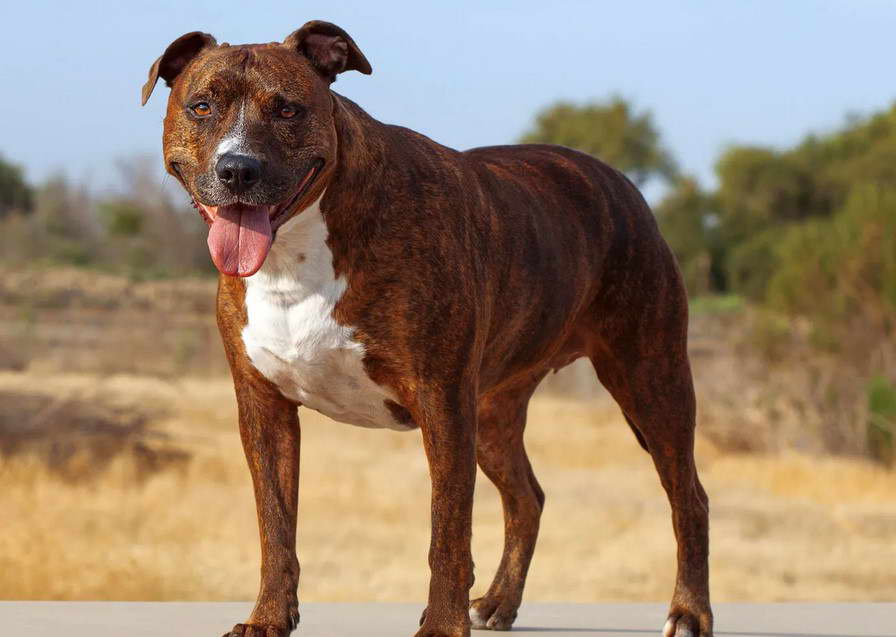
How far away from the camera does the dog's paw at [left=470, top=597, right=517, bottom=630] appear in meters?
5.00

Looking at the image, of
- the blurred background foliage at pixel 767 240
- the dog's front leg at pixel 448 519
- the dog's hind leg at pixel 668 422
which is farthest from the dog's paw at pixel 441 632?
the blurred background foliage at pixel 767 240

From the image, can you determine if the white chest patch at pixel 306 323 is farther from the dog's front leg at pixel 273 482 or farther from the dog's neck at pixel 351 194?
the dog's front leg at pixel 273 482

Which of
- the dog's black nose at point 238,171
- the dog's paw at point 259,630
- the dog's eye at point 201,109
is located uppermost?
the dog's eye at point 201,109

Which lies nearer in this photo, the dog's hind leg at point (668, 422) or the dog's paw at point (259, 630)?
the dog's paw at point (259, 630)

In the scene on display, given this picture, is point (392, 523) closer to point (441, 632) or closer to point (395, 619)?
point (395, 619)

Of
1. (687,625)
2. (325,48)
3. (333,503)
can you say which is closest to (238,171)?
(325,48)

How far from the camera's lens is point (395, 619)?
5.17 m

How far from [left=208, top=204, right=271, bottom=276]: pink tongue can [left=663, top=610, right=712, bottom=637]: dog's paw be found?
2.08m

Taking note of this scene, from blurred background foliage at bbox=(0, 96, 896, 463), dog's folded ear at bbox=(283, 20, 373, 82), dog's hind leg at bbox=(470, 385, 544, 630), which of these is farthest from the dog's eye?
blurred background foliage at bbox=(0, 96, 896, 463)

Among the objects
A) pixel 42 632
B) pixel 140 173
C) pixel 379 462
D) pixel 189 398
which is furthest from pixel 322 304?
pixel 140 173

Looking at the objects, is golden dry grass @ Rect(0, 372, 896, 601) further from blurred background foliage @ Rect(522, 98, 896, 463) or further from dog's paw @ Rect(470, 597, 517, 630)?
dog's paw @ Rect(470, 597, 517, 630)

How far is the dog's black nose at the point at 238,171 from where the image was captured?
3.45m

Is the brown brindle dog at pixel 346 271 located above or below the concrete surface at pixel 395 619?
above

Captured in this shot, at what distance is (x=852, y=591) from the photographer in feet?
35.3
